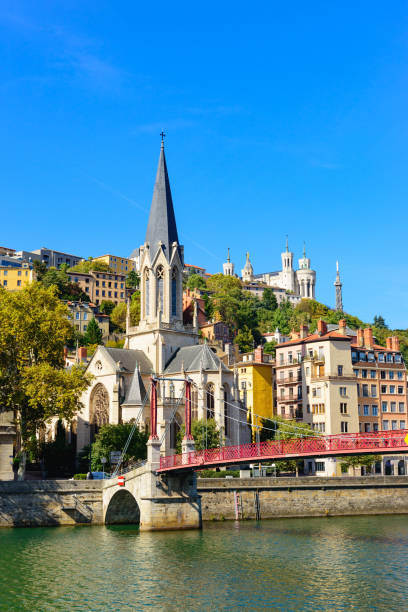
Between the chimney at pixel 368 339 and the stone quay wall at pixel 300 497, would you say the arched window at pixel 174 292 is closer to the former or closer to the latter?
the chimney at pixel 368 339

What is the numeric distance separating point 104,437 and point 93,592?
94.9 ft

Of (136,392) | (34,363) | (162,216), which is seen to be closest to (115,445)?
(136,392)

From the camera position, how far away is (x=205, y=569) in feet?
104

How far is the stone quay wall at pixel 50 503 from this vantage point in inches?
1748

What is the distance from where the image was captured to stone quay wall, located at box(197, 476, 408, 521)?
4906 cm

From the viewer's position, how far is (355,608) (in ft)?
83.0

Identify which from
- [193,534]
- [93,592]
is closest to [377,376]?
[193,534]

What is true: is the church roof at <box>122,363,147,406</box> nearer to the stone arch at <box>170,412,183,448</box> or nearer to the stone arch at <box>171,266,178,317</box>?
the stone arch at <box>170,412,183,448</box>

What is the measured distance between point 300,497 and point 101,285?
96624 mm

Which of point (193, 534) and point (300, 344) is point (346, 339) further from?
point (193, 534)

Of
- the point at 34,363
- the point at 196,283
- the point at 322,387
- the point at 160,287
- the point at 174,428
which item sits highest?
the point at 196,283

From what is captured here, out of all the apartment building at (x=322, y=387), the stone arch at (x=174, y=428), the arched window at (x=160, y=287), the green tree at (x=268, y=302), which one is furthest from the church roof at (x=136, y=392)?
the green tree at (x=268, y=302)

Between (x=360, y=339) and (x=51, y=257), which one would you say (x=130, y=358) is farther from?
(x=51, y=257)

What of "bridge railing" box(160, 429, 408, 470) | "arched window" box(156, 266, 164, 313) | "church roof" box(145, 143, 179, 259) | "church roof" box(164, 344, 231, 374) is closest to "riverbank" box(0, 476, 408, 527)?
"bridge railing" box(160, 429, 408, 470)
